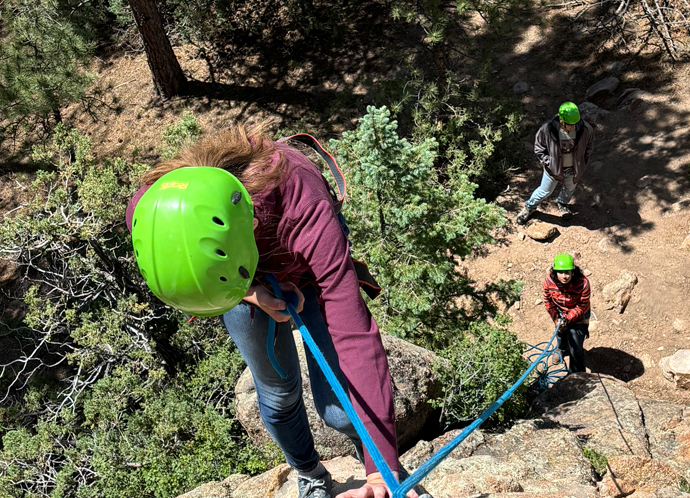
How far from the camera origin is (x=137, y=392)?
225 inches

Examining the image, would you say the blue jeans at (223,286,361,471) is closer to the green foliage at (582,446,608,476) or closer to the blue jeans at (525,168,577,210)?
the green foliage at (582,446,608,476)

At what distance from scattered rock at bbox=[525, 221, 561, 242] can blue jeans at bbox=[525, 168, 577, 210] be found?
27 cm

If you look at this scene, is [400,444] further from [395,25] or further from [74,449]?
[395,25]

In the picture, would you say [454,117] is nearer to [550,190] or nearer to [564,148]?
[564,148]

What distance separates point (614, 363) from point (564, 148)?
2.58 m

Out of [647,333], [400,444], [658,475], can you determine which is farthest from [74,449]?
[647,333]

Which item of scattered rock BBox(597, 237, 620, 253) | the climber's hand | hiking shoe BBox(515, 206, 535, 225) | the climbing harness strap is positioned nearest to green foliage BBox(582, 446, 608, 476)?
the climbing harness strap

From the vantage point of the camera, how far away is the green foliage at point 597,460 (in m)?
3.54

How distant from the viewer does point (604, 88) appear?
9211 millimetres

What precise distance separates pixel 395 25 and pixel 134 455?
852 centimetres

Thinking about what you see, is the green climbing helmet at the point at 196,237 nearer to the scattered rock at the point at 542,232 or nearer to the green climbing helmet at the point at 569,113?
the green climbing helmet at the point at 569,113

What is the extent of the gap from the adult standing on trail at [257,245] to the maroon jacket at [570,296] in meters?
4.11

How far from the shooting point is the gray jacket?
23.9ft

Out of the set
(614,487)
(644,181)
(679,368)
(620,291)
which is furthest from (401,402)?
(644,181)
